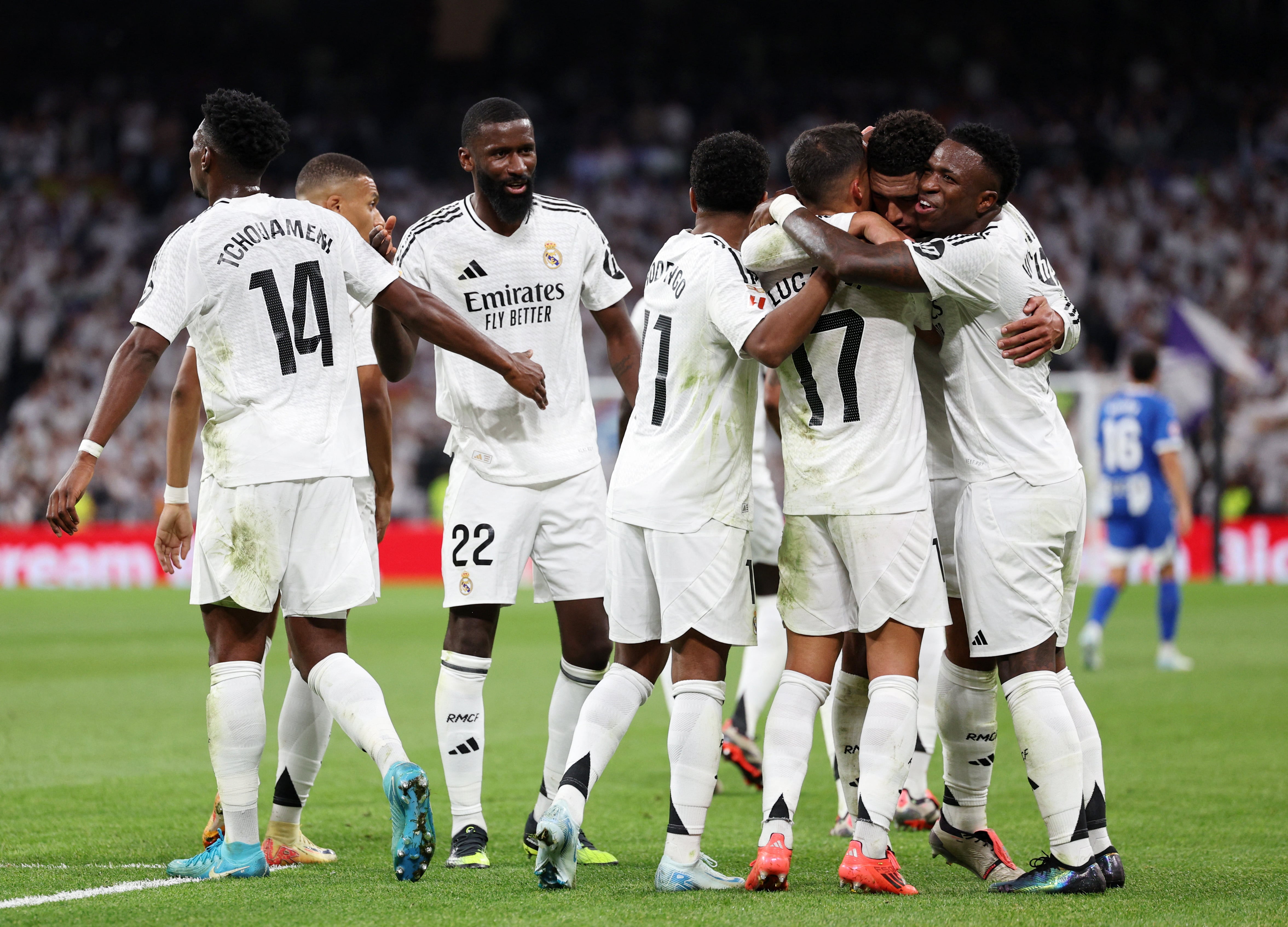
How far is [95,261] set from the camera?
26125 millimetres

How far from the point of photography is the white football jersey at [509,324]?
5.07 meters

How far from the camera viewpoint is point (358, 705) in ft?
A: 14.2

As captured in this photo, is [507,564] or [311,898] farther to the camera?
[507,564]

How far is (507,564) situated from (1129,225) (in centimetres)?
2238

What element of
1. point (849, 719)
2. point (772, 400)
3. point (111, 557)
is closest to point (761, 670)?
point (772, 400)

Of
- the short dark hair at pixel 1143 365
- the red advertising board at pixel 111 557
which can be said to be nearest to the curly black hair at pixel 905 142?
the short dark hair at pixel 1143 365

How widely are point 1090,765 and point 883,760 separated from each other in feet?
2.47

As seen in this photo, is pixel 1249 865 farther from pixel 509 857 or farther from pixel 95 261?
pixel 95 261

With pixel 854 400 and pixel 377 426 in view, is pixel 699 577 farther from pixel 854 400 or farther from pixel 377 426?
pixel 377 426

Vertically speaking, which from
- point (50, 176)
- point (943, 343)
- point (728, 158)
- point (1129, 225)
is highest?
point (50, 176)

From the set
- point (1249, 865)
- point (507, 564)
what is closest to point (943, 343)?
point (507, 564)

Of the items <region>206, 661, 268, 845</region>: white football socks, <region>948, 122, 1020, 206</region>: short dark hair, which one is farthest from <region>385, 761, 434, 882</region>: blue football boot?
<region>948, 122, 1020, 206</region>: short dark hair

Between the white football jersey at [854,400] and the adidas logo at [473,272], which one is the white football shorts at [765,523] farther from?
the white football jersey at [854,400]

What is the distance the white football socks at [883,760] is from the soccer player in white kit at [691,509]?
1.48 feet
